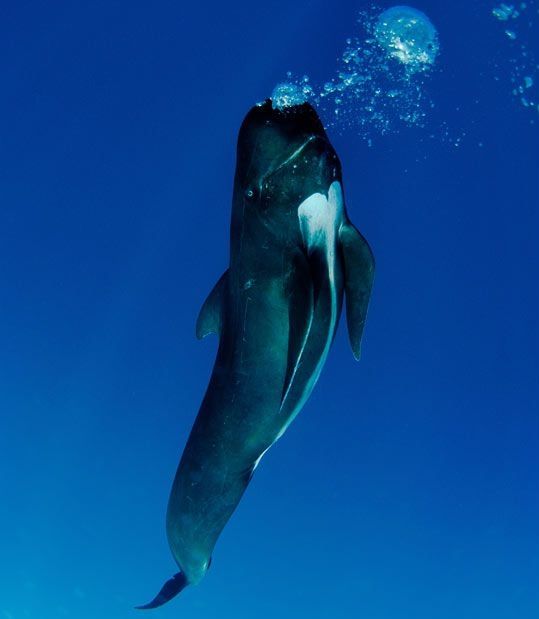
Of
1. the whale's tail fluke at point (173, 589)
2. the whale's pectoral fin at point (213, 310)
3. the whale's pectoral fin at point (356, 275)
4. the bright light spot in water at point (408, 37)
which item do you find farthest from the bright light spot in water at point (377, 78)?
the whale's tail fluke at point (173, 589)

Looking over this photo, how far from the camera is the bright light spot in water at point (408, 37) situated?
9953 millimetres

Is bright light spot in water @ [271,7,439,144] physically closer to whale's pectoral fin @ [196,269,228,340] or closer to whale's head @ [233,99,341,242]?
whale's pectoral fin @ [196,269,228,340]

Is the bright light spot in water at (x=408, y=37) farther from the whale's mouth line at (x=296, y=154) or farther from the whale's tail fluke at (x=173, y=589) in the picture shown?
the whale's tail fluke at (x=173, y=589)

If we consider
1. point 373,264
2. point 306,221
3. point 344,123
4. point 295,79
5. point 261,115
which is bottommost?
point 373,264

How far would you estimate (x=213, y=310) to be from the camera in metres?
4.04

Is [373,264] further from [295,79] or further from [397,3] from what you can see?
[295,79]

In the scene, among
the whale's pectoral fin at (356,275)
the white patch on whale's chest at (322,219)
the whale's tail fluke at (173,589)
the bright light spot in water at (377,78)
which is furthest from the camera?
the bright light spot in water at (377,78)

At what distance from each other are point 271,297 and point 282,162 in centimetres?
80

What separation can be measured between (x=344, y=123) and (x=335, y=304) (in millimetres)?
7237

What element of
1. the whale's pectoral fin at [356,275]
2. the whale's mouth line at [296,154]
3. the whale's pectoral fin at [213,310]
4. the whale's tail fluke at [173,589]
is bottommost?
the whale's tail fluke at [173,589]

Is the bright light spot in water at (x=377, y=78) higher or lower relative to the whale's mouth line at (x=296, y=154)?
higher

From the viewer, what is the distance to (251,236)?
10.9 ft

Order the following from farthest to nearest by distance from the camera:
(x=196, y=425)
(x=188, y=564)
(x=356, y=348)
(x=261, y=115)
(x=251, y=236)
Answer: (x=188, y=564) < (x=196, y=425) < (x=356, y=348) < (x=251, y=236) < (x=261, y=115)

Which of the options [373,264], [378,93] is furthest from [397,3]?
[373,264]
